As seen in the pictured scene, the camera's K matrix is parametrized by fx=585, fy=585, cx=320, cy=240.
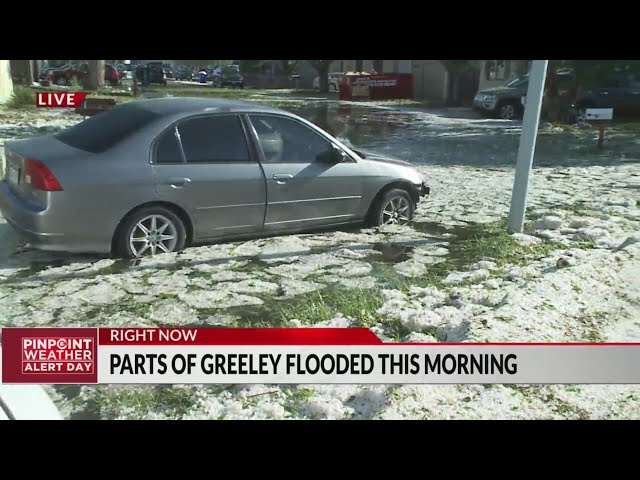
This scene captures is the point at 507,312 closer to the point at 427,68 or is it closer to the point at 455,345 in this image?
the point at 455,345

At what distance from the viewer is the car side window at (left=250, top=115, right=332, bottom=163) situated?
11.8 ft

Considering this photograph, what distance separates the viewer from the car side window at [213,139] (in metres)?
3.47

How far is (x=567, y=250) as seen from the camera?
3.92 m

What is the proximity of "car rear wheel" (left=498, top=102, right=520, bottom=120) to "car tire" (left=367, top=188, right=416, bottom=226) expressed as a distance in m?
0.85

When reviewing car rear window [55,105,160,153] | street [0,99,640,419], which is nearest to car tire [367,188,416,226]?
street [0,99,640,419]

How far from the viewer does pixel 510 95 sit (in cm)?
362

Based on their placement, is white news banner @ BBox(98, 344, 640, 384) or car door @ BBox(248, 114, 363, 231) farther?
car door @ BBox(248, 114, 363, 231)

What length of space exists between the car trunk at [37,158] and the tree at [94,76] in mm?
554

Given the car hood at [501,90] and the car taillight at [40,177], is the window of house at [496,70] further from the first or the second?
the car taillight at [40,177]

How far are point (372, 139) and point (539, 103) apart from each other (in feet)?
3.53

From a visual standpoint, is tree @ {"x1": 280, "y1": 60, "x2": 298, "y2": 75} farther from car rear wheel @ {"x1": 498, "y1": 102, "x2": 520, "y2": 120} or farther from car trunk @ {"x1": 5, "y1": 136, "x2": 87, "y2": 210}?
car rear wheel @ {"x1": 498, "y1": 102, "x2": 520, "y2": 120}

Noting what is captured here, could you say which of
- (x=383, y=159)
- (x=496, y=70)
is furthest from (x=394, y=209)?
(x=496, y=70)

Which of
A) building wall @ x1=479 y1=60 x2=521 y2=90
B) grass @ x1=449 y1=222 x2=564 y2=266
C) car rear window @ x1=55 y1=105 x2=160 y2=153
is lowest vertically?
grass @ x1=449 y1=222 x2=564 y2=266

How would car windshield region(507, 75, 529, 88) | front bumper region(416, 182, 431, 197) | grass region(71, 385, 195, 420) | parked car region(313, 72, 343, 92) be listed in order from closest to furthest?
1. grass region(71, 385, 195, 420)
2. parked car region(313, 72, 343, 92)
3. car windshield region(507, 75, 529, 88)
4. front bumper region(416, 182, 431, 197)
